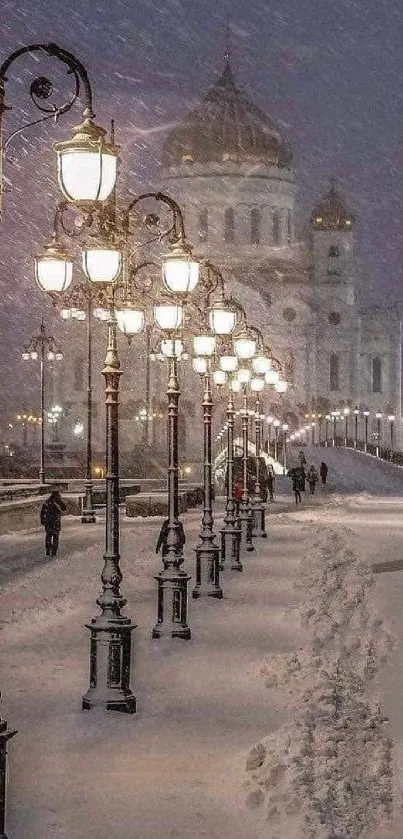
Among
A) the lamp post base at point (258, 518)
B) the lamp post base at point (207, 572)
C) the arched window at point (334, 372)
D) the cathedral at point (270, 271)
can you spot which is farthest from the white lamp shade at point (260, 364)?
the arched window at point (334, 372)

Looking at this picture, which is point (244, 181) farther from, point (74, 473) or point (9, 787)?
point (9, 787)

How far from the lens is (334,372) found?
12162 cm

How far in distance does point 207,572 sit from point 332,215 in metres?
108

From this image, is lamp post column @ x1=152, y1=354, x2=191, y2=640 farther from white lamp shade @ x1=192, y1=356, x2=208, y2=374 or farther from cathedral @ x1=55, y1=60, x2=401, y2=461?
cathedral @ x1=55, y1=60, x2=401, y2=461

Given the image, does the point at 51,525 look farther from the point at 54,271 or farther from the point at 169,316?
the point at 54,271

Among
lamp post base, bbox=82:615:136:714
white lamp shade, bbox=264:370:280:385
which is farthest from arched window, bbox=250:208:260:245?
lamp post base, bbox=82:615:136:714

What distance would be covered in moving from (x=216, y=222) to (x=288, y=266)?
6.60m

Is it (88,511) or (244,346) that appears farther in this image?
(88,511)

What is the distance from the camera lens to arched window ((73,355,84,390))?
379ft

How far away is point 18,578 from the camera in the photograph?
23156 mm

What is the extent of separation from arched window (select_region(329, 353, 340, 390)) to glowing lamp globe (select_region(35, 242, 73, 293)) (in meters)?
108

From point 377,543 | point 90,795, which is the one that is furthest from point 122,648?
point 377,543

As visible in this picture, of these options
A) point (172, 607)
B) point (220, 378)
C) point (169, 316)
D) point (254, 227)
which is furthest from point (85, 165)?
point (254, 227)

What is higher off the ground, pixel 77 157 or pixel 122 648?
pixel 77 157
